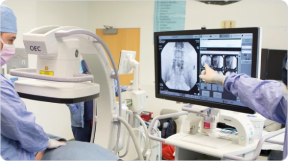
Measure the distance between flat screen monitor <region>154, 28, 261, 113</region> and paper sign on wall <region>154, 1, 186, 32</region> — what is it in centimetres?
252

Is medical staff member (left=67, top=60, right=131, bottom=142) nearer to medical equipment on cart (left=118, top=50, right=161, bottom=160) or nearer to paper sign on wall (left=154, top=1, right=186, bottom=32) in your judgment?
medical equipment on cart (left=118, top=50, right=161, bottom=160)

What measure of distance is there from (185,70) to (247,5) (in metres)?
2.50

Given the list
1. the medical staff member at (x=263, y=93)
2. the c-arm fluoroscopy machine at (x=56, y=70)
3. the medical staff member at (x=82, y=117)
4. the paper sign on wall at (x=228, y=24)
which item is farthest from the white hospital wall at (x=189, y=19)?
the c-arm fluoroscopy machine at (x=56, y=70)

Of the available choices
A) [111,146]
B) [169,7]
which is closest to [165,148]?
[111,146]

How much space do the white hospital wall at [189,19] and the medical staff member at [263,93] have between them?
2.52 metres

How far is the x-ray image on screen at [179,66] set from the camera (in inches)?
62.7

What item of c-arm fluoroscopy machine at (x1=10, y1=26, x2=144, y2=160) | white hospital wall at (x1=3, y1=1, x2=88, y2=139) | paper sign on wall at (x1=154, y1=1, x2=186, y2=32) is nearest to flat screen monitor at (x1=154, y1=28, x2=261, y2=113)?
c-arm fluoroscopy machine at (x1=10, y1=26, x2=144, y2=160)

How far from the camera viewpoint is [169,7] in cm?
421

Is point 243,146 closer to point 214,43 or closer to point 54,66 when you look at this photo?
point 214,43

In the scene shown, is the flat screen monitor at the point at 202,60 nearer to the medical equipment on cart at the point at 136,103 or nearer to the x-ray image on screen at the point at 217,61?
the x-ray image on screen at the point at 217,61

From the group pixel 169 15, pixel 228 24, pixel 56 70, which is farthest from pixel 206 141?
pixel 169 15

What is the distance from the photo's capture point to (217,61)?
148 centimetres

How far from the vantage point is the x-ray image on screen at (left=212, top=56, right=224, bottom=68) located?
147 cm

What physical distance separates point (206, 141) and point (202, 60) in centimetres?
47
